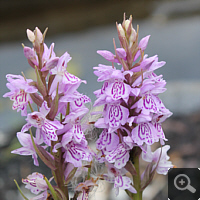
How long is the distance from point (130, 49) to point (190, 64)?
3.98ft

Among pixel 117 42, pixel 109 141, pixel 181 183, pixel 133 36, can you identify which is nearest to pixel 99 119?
pixel 109 141

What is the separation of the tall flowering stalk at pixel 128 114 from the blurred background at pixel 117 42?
1.08 metres

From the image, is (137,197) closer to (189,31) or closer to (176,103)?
(176,103)

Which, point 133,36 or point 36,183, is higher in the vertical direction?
point 133,36

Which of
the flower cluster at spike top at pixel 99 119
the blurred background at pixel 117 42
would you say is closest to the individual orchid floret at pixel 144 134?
the flower cluster at spike top at pixel 99 119

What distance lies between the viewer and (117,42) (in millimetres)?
1638

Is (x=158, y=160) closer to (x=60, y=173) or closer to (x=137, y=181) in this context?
(x=137, y=181)

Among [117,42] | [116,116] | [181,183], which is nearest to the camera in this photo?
[116,116]

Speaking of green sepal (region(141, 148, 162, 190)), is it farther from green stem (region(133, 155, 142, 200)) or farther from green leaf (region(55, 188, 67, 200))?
green leaf (region(55, 188, 67, 200))

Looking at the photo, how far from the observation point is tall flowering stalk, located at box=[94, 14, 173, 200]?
472 millimetres

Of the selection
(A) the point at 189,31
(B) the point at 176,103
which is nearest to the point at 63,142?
(B) the point at 176,103

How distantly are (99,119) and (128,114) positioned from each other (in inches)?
1.9

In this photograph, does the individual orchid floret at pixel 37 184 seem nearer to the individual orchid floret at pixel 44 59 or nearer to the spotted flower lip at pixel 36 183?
the spotted flower lip at pixel 36 183

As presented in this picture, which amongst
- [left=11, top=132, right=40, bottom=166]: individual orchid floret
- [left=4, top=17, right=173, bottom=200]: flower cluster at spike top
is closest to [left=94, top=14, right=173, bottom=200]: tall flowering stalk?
[left=4, top=17, right=173, bottom=200]: flower cluster at spike top
